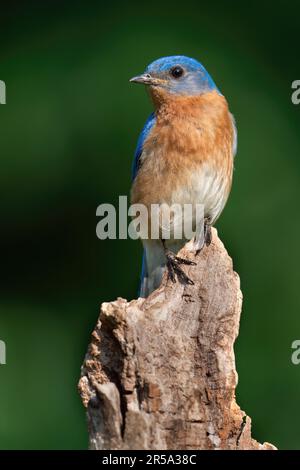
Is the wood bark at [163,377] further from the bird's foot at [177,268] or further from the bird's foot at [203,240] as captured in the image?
the bird's foot at [203,240]

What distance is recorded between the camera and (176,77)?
241 inches

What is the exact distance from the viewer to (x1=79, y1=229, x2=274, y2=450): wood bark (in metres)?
3.87

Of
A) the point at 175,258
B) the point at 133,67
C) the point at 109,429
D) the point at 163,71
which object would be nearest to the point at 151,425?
the point at 109,429

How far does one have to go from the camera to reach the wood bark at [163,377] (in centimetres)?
387

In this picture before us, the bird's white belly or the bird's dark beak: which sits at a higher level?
the bird's dark beak

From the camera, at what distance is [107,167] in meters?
7.41

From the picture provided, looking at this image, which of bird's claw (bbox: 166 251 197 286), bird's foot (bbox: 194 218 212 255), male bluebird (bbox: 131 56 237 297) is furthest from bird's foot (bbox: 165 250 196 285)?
male bluebird (bbox: 131 56 237 297)

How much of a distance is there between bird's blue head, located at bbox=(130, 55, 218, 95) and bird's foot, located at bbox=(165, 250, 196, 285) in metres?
1.18

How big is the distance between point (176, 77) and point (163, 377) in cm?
255

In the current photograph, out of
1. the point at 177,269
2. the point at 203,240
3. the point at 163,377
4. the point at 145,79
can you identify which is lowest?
the point at 163,377

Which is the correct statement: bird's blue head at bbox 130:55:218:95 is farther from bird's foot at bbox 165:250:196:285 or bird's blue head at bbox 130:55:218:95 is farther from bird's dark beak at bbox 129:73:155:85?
bird's foot at bbox 165:250:196:285

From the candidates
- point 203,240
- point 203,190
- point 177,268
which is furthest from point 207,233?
point 177,268

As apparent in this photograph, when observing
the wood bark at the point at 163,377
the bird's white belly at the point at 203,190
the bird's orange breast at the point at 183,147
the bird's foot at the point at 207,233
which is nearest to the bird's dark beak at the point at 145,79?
the bird's orange breast at the point at 183,147

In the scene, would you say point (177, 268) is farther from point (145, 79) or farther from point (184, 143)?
point (145, 79)
